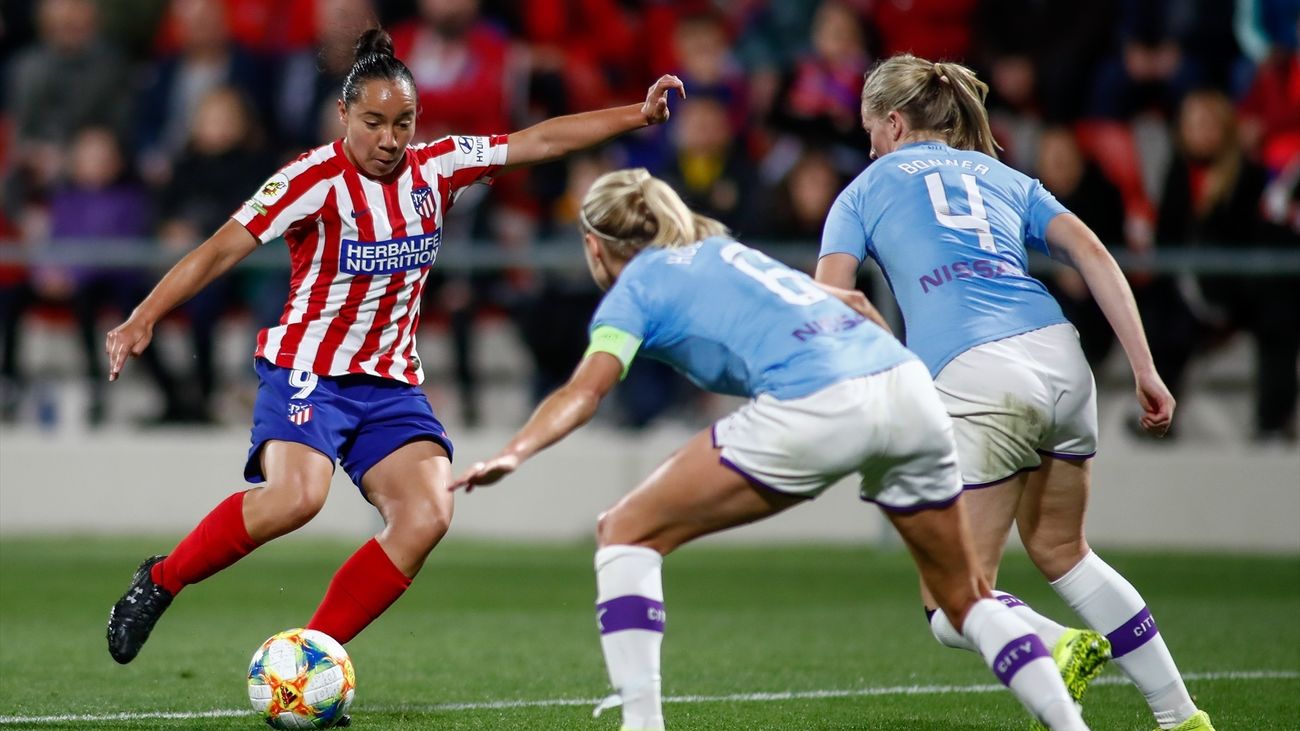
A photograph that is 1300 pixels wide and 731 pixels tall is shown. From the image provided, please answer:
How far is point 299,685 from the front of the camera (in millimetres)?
5422

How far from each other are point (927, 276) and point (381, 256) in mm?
1850

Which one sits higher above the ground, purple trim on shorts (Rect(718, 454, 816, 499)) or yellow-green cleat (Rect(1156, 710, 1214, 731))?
purple trim on shorts (Rect(718, 454, 816, 499))

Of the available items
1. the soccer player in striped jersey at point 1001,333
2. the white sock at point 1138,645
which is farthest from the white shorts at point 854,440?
the white sock at point 1138,645

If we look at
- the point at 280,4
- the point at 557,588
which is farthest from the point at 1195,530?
the point at 280,4

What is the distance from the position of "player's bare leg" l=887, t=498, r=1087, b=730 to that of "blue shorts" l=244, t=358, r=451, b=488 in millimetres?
2035

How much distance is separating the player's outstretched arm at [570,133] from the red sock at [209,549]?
5.08 ft

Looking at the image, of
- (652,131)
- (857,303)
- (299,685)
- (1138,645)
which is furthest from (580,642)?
(652,131)

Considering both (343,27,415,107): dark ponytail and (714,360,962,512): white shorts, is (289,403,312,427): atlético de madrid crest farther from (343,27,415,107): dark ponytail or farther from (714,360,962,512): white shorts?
(714,360,962,512): white shorts

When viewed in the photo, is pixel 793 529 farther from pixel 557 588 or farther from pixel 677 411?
pixel 557 588

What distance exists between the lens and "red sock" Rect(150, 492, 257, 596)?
227 inches

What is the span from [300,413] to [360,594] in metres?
0.63

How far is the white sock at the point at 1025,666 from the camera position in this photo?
14.4 feet

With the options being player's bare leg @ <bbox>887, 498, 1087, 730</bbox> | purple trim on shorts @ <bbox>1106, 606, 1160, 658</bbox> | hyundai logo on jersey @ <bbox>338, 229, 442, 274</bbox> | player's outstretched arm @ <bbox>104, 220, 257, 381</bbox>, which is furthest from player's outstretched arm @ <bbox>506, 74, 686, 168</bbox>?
Answer: purple trim on shorts @ <bbox>1106, 606, 1160, 658</bbox>

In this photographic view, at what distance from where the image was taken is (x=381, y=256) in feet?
19.5
